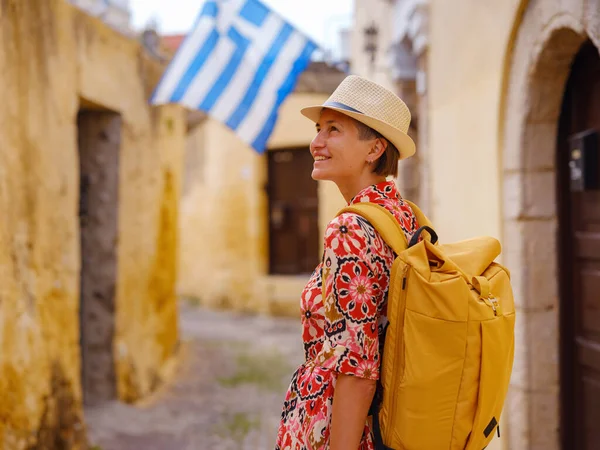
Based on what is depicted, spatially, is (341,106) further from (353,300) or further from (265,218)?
(265,218)

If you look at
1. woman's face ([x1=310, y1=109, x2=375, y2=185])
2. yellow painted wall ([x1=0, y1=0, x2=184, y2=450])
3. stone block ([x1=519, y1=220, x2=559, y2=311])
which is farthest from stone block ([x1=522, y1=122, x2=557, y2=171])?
yellow painted wall ([x1=0, y1=0, x2=184, y2=450])

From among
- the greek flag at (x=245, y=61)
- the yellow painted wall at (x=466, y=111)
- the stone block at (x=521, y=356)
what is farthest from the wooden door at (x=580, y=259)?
the greek flag at (x=245, y=61)

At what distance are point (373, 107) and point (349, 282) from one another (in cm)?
41

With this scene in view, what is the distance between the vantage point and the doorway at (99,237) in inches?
184

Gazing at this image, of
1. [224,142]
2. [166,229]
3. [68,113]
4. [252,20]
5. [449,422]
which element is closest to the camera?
[449,422]

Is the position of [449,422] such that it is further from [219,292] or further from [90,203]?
[219,292]

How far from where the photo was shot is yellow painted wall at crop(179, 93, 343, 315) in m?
9.84

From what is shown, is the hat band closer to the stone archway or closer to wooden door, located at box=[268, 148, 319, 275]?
the stone archway

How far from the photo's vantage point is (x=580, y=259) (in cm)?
259

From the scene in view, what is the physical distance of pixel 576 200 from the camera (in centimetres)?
261

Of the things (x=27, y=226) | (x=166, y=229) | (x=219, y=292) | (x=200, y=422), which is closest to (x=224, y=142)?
(x=219, y=292)

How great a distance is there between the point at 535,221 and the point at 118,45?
3.44m

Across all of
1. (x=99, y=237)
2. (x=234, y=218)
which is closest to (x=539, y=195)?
(x=99, y=237)

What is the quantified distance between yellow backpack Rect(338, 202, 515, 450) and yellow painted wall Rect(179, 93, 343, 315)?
8.11 meters
